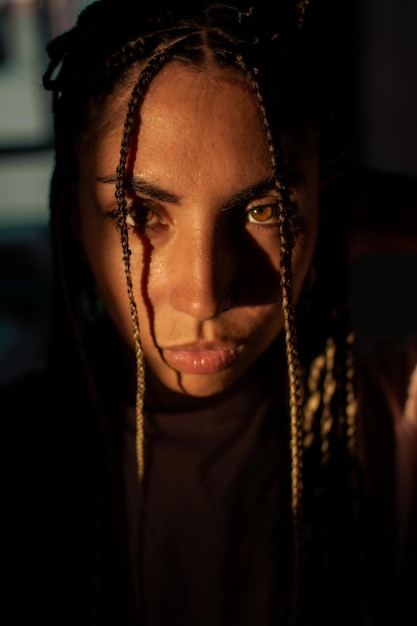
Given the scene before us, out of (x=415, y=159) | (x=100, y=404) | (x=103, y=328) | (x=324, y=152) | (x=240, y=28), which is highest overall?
(x=415, y=159)

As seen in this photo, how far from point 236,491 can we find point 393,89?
197 centimetres

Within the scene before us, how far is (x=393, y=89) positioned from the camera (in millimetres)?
2367

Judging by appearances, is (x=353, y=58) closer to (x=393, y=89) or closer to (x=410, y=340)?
(x=393, y=89)

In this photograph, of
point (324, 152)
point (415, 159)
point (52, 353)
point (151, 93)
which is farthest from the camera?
point (415, 159)

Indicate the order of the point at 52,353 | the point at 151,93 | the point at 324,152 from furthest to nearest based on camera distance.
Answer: the point at 52,353 → the point at 324,152 → the point at 151,93

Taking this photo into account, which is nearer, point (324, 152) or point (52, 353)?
point (324, 152)

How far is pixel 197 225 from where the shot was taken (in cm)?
70

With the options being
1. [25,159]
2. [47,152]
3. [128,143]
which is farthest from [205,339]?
[25,159]

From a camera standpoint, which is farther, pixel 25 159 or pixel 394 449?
pixel 25 159

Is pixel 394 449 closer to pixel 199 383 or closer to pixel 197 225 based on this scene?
pixel 199 383

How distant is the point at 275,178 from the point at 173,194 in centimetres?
13

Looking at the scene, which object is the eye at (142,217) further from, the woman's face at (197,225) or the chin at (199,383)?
the chin at (199,383)

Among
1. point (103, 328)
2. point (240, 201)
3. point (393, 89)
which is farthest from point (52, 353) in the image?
point (393, 89)

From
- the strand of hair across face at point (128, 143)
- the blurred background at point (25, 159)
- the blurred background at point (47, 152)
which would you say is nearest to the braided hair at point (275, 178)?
the strand of hair across face at point (128, 143)
